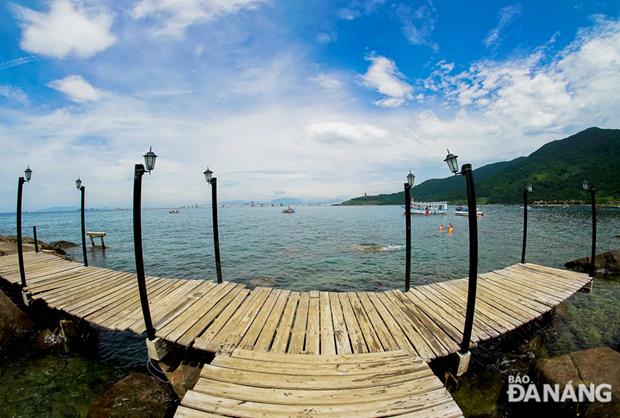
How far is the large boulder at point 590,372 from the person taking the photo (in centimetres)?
474

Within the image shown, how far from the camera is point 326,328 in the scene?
6.26 meters

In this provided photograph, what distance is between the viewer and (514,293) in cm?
897

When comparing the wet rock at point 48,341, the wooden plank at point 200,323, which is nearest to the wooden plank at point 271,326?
the wooden plank at point 200,323

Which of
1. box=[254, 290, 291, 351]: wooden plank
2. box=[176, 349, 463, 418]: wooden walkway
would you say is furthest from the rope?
box=[176, 349, 463, 418]: wooden walkway

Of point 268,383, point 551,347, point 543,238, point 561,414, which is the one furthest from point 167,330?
point 543,238

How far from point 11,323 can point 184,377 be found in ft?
26.0

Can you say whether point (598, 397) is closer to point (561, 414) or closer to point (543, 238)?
point (561, 414)

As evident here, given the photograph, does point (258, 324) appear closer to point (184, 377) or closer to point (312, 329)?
point (312, 329)

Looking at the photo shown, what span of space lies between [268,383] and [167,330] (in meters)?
3.60

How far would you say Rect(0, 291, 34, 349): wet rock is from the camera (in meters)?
8.27

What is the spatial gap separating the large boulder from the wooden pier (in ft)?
3.56

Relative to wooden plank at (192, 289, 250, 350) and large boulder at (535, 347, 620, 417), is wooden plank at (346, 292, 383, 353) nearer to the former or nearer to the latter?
wooden plank at (192, 289, 250, 350)

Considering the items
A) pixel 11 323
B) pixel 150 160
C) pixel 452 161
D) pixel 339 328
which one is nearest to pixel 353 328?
pixel 339 328

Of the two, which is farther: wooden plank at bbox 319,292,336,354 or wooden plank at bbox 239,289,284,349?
wooden plank at bbox 239,289,284,349
